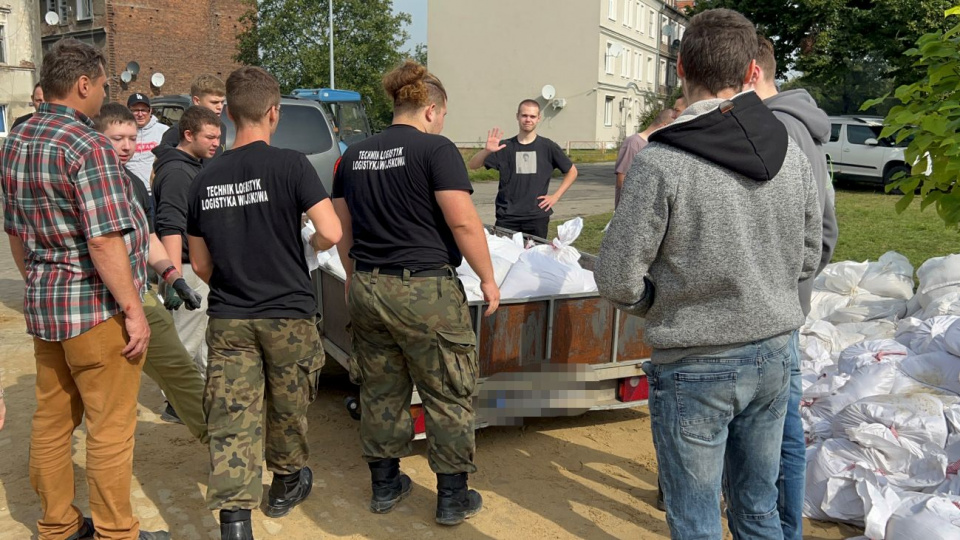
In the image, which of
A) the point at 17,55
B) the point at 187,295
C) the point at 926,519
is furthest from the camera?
the point at 17,55

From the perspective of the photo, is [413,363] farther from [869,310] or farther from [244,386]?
[869,310]

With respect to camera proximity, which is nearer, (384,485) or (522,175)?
(384,485)

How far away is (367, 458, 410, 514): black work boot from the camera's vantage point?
3.83m

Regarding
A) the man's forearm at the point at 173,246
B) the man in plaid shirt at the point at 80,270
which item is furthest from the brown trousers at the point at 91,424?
the man's forearm at the point at 173,246

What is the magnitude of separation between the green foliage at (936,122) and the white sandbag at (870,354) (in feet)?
2.57

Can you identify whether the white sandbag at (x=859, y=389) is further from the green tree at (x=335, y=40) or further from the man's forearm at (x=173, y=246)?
the green tree at (x=335, y=40)

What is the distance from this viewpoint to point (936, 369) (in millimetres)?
4387

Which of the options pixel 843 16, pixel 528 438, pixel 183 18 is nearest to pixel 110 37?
pixel 183 18

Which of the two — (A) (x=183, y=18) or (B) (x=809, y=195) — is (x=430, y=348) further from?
(A) (x=183, y=18)

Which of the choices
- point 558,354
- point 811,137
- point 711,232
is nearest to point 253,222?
point 558,354

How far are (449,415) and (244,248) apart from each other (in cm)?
114

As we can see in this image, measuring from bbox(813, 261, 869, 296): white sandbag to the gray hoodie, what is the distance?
3396 mm

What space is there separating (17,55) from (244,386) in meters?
32.5

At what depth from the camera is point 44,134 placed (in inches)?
118
